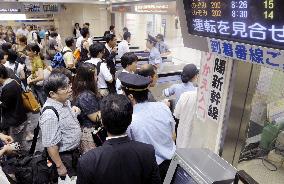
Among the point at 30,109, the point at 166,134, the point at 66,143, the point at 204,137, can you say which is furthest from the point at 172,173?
the point at 30,109

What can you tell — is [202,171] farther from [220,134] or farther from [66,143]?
[66,143]

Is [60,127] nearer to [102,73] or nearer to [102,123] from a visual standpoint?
[102,123]

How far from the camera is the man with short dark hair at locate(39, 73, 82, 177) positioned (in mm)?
2338

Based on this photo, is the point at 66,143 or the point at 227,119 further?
the point at 66,143

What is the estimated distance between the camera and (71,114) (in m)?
2.54

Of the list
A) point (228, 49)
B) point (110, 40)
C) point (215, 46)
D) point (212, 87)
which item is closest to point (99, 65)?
point (110, 40)

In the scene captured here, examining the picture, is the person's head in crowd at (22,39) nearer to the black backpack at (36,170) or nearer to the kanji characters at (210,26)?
the black backpack at (36,170)

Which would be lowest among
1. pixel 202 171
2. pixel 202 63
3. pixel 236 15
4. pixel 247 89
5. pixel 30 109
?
pixel 30 109

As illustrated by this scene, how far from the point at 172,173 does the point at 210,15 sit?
93 cm

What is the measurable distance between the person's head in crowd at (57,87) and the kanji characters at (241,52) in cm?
149

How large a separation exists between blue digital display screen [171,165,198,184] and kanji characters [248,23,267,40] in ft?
2.60

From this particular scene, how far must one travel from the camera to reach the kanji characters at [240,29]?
1.42 meters

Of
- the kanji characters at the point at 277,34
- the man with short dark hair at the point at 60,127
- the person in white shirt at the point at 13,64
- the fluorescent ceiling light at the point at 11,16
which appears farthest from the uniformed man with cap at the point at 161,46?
the fluorescent ceiling light at the point at 11,16

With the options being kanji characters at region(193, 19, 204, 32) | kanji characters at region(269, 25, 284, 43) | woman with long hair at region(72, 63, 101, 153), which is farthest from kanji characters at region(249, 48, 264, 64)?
woman with long hair at region(72, 63, 101, 153)
